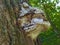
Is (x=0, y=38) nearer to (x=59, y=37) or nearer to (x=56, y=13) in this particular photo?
(x=59, y=37)

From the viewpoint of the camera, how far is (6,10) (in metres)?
1.10

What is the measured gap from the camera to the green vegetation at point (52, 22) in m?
2.98

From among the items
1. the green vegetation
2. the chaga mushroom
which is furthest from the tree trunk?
the green vegetation

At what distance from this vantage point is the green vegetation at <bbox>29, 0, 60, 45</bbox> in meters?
2.98

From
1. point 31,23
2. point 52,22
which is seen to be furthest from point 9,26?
point 52,22

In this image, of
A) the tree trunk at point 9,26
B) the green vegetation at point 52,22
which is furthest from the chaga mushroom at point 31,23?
the green vegetation at point 52,22

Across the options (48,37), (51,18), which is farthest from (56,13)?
(48,37)

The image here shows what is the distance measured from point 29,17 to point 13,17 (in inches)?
3.6

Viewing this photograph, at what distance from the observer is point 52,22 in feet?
10.1

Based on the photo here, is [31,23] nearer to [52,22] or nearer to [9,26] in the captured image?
[9,26]

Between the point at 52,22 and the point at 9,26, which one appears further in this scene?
the point at 52,22

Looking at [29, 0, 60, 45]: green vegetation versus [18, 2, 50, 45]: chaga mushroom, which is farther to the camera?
[29, 0, 60, 45]: green vegetation

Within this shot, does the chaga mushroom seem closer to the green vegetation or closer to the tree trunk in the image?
the tree trunk

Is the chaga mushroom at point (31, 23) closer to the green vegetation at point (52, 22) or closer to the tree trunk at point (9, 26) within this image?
the tree trunk at point (9, 26)
